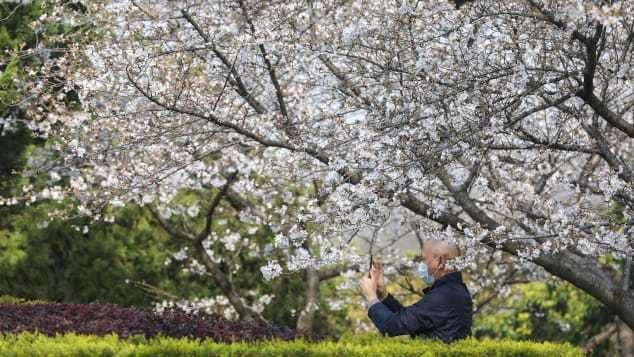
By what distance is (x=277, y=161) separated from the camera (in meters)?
7.82

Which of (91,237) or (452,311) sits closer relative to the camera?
(452,311)

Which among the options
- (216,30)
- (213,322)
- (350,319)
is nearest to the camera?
(213,322)

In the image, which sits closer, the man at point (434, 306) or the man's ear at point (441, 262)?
the man at point (434, 306)

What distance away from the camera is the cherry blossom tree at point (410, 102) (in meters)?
5.68

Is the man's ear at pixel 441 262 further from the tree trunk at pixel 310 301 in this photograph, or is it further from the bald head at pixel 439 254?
the tree trunk at pixel 310 301

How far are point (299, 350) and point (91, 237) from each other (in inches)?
238

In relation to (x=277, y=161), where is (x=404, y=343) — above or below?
below

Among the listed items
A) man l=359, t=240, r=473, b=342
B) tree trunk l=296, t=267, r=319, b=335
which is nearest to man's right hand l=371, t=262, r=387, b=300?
man l=359, t=240, r=473, b=342

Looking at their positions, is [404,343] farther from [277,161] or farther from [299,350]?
[277,161]

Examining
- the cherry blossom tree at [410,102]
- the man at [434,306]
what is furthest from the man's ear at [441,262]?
the cherry blossom tree at [410,102]

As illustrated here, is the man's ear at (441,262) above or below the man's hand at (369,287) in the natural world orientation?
above

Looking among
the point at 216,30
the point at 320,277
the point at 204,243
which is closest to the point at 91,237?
the point at 204,243

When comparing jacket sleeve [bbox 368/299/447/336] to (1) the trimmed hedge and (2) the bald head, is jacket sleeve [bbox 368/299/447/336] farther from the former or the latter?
(2) the bald head

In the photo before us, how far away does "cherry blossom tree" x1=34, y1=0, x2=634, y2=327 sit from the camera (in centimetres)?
568
